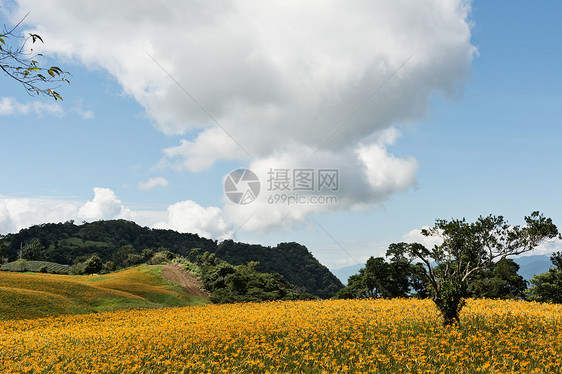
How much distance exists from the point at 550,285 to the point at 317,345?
1362 inches

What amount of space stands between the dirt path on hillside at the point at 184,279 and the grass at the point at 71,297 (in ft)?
5.09

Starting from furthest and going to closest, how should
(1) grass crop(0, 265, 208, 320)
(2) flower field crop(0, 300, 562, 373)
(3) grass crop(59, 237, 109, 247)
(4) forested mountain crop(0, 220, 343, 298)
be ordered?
(3) grass crop(59, 237, 109, 247) < (4) forested mountain crop(0, 220, 343, 298) < (1) grass crop(0, 265, 208, 320) < (2) flower field crop(0, 300, 562, 373)

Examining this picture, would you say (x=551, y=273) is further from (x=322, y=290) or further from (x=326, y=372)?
(x=322, y=290)

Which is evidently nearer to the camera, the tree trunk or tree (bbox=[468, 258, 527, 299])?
the tree trunk

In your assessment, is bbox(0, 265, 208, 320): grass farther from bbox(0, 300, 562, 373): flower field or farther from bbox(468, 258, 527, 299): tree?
bbox(468, 258, 527, 299): tree

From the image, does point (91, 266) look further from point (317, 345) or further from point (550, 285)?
point (550, 285)

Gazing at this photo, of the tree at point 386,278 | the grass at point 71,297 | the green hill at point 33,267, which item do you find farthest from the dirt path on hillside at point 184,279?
the green hill at point 33,267

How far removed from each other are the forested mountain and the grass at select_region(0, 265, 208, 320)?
58.7 metres

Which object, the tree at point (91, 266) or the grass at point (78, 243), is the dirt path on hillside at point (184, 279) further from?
the grass at point (78, 243)

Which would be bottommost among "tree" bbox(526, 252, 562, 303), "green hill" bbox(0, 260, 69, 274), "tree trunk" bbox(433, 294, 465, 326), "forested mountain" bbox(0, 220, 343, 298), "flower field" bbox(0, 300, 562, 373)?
"flower field" bbox(0, 300, 562, 373)

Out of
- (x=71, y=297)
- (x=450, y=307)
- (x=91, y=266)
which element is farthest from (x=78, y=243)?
(x=450, y=307)

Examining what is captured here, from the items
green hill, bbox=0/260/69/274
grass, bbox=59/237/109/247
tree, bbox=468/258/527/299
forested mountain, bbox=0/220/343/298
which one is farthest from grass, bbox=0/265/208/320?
grass, bbox=59/237/109/247

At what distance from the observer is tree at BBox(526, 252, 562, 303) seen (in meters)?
36.6

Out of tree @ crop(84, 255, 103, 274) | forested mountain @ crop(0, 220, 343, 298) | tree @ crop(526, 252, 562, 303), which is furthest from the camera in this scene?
forested mountain @ crop(0, 220, 343, 298)
